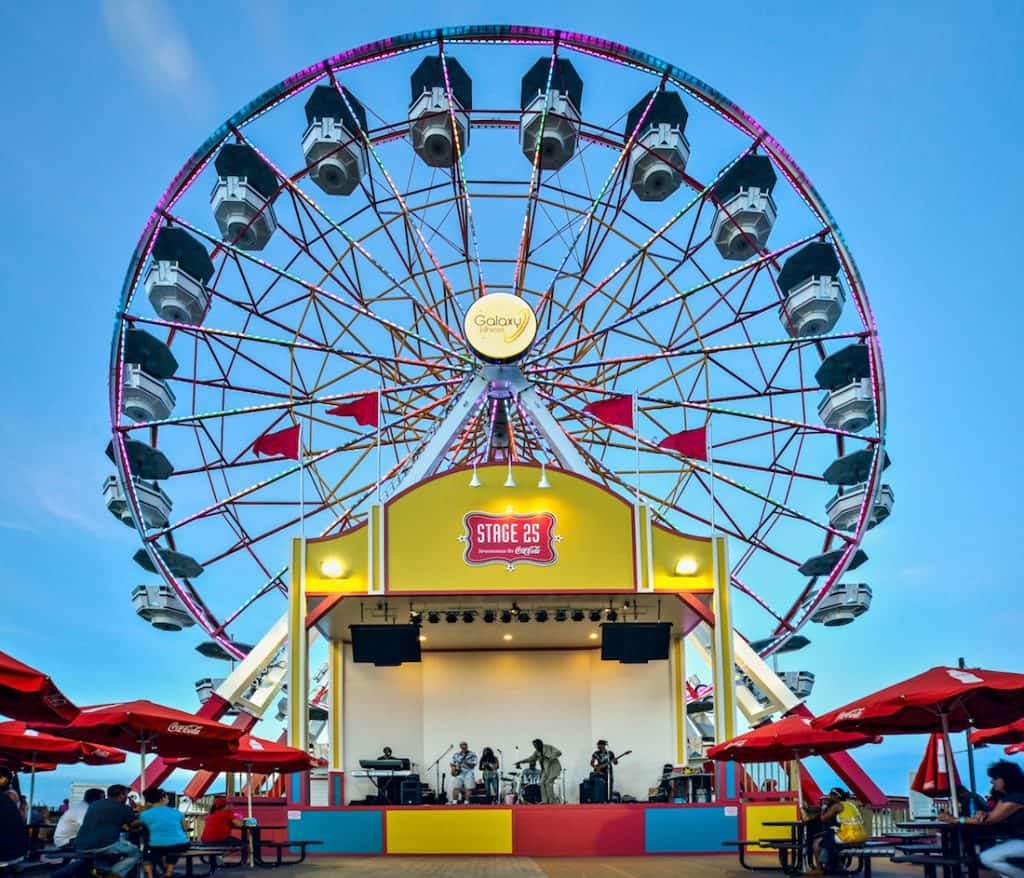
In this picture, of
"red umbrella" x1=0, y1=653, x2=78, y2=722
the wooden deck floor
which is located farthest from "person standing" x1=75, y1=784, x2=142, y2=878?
the wooden deck floor

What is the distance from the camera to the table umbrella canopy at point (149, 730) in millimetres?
10922

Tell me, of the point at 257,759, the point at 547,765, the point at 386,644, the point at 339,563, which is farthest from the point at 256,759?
the point at 547,765

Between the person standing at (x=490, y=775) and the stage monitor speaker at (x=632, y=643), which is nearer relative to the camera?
the stage monitor speaker at (x=632, y=643)

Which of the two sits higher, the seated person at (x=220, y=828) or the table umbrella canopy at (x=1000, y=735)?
the table umbrella canopy at (x=1000, y=735)

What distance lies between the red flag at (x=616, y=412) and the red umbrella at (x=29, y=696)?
12.7 meters

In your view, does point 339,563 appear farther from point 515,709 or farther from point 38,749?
point 515,709

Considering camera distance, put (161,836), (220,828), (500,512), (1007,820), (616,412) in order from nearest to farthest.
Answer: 1. (1007,820)
2. (161,836)
3. (220,828)
4. (500,512)
5. (616,412)

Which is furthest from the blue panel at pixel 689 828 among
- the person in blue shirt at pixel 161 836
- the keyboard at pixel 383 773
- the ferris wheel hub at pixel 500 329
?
the ferris wheel hub at pixel 500 329

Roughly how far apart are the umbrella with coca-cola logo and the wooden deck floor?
70.0 inches

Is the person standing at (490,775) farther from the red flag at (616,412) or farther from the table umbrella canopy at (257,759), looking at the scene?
the red flag at (616,412)

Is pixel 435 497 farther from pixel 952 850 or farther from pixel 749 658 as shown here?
pixel 952 850

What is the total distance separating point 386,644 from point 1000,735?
355 inches

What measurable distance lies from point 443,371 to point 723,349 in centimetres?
505

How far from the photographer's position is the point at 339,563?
59.4 ft
